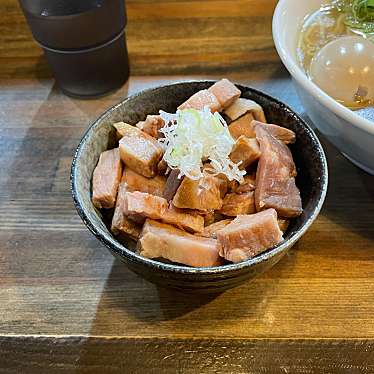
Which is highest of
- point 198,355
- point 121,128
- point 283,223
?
point 121,128

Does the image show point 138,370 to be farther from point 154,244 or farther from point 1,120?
point 1,120

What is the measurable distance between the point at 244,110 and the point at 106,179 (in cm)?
36

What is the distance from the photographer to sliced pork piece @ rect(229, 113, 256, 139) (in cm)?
119

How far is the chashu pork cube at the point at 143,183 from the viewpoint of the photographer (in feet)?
3.65

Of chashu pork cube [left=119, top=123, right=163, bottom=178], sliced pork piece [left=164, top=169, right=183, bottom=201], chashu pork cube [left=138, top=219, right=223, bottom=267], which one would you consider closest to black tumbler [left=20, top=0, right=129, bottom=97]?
chashu pork cube [left=119, top=123, right=163, bottom=178]

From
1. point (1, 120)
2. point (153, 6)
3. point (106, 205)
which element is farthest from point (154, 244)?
point (153, 6)

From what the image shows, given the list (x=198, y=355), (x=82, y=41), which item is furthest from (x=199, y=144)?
(x=82, y=41)

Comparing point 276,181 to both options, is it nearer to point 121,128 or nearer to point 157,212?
point 157,212

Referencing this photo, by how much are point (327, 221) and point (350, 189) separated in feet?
0.42

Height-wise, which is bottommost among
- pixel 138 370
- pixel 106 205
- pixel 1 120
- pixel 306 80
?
pixel 138 370

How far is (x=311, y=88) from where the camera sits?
3.74ft

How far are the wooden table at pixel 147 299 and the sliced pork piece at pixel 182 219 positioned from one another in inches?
6.9

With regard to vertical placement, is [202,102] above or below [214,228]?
above

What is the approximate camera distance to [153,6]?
6.24 ft
